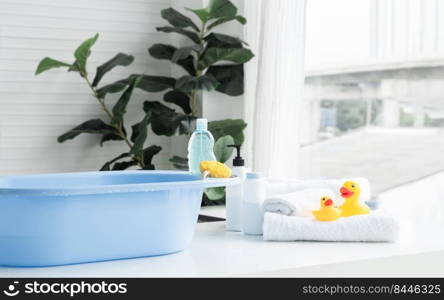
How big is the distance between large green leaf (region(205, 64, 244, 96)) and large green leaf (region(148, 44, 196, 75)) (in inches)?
6.7

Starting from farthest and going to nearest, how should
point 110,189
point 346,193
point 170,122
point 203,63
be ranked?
1. point 203,63
2. point 170,122
3. point 346,193
4. point 110,189

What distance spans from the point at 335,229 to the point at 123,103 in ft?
5.72

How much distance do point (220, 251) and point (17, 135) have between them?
6.42ft

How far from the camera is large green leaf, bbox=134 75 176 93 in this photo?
3.40 metres

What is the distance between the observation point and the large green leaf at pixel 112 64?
10.8ft

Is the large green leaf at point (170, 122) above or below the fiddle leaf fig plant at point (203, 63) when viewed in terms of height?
below

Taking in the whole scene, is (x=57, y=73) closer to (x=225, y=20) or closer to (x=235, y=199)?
(x=225, y=20)

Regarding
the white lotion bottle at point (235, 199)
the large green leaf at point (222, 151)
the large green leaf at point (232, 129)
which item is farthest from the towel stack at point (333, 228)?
the large green leaf at point (232, 129)

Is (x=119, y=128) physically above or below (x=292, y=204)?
above

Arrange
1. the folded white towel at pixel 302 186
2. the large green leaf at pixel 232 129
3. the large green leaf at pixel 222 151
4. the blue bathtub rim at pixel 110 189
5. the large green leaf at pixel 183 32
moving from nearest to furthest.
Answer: the blue bathtub rim at pixel 110 189, the folded white towel at pixel 302 186, the large green leaf at pixel 222 151, the large green leaf at pixel 232 129, the large green leaf at pixel 183 32

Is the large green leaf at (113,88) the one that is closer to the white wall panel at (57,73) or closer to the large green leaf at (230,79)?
the white wall panel at (57,73)

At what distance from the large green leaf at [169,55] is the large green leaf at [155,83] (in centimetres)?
10

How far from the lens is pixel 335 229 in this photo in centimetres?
181

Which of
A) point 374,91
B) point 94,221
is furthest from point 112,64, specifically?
point 94,221
